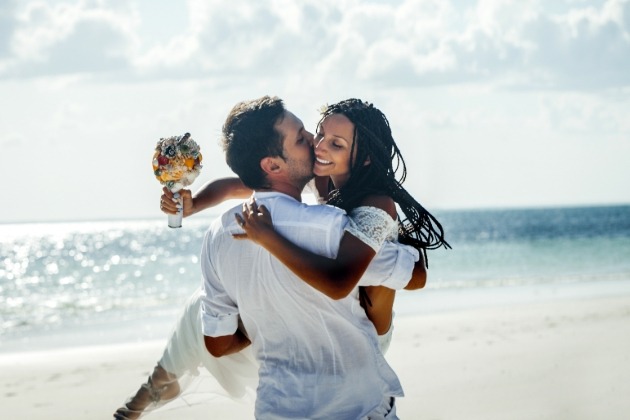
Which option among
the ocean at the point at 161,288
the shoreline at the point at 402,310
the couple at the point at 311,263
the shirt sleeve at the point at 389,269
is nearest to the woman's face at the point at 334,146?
the couple at the point at 311,263

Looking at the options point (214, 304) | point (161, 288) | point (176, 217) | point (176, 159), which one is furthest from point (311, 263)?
point (161, 288)

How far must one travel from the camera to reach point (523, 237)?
180ft

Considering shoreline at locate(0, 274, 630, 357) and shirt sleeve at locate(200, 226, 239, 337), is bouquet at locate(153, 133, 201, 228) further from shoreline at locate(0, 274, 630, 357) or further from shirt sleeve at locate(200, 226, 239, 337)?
shoreline at locate(0, 274, 630, 357)

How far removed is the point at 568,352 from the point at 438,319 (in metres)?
3.64

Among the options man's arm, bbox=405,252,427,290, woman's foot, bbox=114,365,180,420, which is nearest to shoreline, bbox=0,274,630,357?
woman's foot, bbox=114,365,180,420

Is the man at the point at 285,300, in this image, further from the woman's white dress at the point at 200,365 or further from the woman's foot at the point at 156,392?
the woman's foot at the point at 156,392

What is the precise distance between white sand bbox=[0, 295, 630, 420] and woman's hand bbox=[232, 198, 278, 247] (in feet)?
7.54

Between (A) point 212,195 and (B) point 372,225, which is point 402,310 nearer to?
(A) point 212,195

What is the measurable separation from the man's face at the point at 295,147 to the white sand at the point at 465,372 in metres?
2.25

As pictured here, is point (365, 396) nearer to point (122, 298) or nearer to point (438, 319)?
point (438, 319)

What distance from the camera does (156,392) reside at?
4.32 m

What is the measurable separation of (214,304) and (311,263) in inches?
22.7

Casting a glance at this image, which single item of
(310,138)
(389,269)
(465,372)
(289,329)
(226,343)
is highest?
(310,138)

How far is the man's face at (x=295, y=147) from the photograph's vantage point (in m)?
3.36
